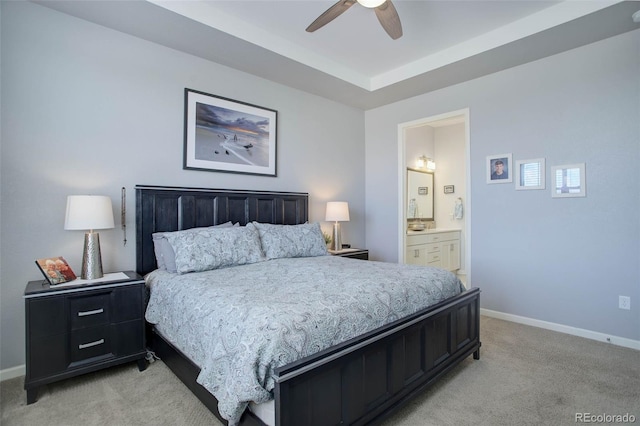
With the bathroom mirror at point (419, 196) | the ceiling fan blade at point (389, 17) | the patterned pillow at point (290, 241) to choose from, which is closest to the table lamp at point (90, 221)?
the patterned pillow at point (290, 241)

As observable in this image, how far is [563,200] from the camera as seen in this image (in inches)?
131

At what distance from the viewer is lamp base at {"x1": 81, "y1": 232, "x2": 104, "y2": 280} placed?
247 cm

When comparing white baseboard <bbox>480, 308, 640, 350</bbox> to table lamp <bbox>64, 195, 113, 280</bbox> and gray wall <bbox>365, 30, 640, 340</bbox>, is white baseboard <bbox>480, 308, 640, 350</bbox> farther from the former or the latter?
table lamp <bbox>64, 195, 113, 280</bbox>

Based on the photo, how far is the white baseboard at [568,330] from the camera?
2948 millimetres

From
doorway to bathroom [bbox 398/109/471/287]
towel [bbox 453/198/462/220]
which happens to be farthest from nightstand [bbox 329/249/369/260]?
towel [bbox 453/198/462/220]

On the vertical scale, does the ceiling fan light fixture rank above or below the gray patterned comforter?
above

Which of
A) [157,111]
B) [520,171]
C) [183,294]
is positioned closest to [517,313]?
[520,171]

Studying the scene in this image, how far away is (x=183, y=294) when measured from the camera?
83.3 inches

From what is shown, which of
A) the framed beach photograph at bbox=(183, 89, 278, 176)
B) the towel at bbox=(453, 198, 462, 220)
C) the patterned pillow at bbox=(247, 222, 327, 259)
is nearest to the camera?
the patterned pillow at bbox=(247, 222, 327, 259)

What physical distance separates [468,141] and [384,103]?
1.43m

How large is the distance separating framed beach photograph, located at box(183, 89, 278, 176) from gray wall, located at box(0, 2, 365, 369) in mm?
91

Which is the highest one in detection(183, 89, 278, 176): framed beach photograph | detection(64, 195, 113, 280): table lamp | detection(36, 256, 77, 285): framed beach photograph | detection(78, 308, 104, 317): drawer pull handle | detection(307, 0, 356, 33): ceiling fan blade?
detection(307, 0, 356, 33): ceiling fan blade

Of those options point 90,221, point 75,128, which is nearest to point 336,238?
point 90,221

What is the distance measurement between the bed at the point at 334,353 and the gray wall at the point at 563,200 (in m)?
1.35
